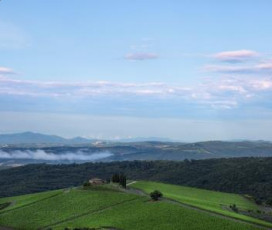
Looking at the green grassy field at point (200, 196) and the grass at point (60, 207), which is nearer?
the grass at point (60, 207)

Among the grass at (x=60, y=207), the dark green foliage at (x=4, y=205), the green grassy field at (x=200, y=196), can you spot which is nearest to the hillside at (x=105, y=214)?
the grass at (x=60, y=207)

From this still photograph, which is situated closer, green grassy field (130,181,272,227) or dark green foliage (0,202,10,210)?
green grassy field (130,181,272,227)

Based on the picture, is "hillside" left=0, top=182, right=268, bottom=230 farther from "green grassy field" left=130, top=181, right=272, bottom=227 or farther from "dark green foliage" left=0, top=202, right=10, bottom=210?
"green grassy field" left=130, top=181, right=272, bottom=227

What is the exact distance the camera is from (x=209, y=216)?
111688mm

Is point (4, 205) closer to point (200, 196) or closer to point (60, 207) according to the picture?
point (60, 207)

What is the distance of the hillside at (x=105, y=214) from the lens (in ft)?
350

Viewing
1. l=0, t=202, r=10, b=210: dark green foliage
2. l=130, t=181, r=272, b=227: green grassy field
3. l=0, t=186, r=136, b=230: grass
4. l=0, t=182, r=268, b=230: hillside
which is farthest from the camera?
l=0, t=202, r=10, b=210: dark green foliage

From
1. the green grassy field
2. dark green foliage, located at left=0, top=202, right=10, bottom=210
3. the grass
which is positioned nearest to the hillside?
the grass

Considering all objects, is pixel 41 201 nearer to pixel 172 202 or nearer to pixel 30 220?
pixel 30 220

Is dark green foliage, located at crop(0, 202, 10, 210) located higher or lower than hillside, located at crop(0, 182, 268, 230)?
lower

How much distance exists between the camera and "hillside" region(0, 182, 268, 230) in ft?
350

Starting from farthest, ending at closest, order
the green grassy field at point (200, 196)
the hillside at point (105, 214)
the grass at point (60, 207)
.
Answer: the green grassy field at point (200, 196), the grass at point (60, 207), the hillside at point (105, 214)

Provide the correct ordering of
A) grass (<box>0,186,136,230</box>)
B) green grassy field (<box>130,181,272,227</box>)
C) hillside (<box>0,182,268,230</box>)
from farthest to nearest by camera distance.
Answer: green grassy field (<box>130,181,272,227</box>) < grass (<box>0,186,136,230</box>) < hillside (<box>0,182,268,230</box>)

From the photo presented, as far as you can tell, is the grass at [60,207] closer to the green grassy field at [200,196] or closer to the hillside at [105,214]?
the hillside at [105,214]
